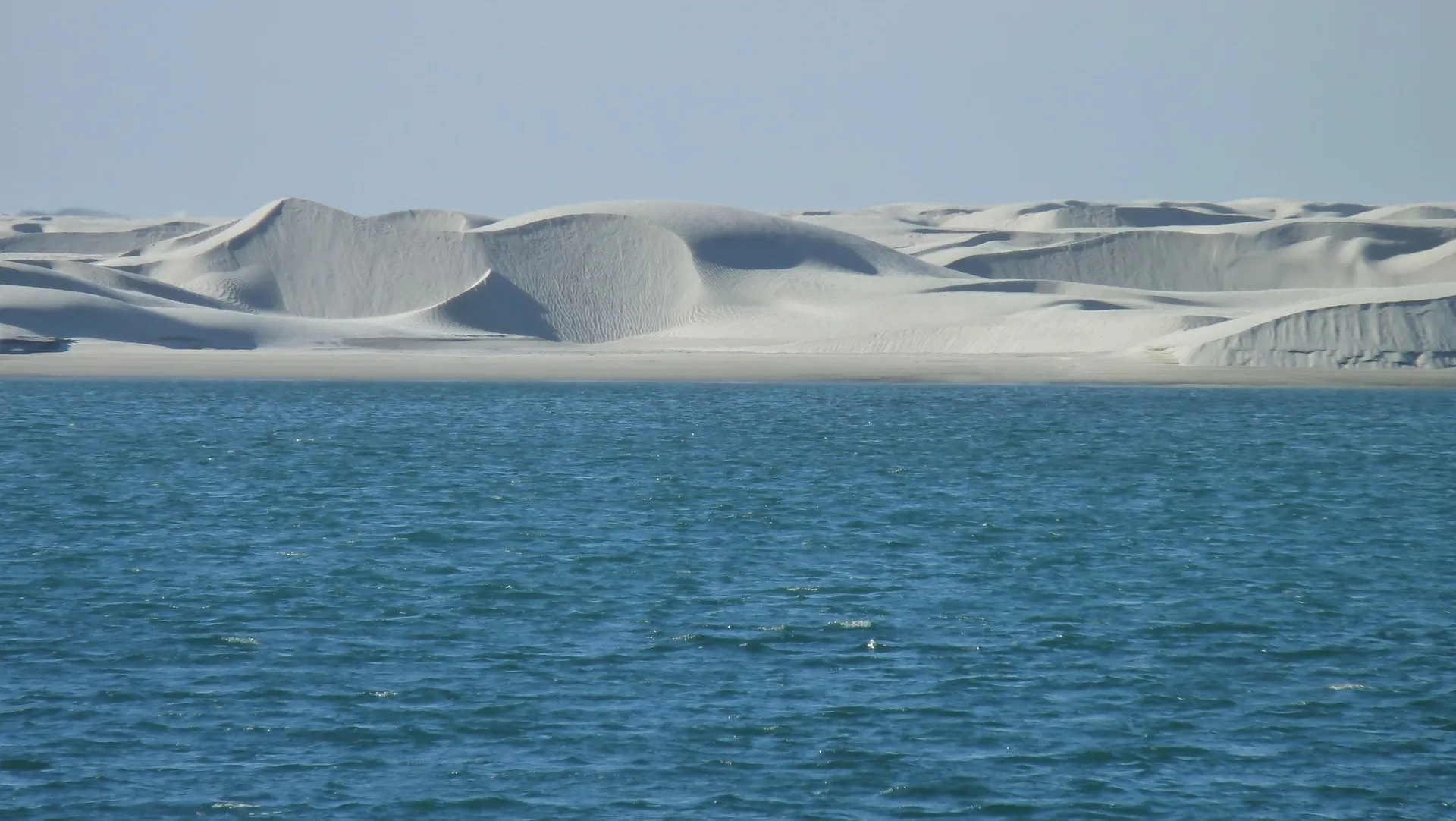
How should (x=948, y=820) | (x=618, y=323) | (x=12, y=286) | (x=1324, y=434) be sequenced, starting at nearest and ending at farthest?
(x=948, y=820) < (x=1324, y=434) < (x=12, y=286) < (x=618, y=323)

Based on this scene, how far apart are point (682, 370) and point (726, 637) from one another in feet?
161

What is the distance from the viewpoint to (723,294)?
9981 centimetres

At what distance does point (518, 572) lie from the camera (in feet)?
72.3

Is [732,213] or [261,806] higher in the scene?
[732,213]

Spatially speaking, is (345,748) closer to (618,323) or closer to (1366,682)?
(1366,682)

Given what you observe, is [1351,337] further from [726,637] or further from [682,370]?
[726,637]

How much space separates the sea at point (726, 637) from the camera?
1316 cm

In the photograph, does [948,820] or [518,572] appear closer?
[948,820]

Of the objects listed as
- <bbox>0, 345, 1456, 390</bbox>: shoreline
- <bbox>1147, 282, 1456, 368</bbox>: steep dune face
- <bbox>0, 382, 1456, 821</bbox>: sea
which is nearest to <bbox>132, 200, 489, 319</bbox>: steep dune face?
<bbox>0, 345, 1456, 390</bbox>: shoreline

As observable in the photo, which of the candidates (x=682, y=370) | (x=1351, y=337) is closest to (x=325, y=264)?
(x=682, y=370)

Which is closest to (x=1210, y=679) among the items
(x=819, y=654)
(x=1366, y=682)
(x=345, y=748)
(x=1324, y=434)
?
(x=1366, y=682)

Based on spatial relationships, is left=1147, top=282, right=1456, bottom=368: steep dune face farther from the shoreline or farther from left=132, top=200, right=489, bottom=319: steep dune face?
left=132, top=200, right=489, bottom=319: steep dune face

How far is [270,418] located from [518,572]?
1100 inches

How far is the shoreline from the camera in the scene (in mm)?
60156
